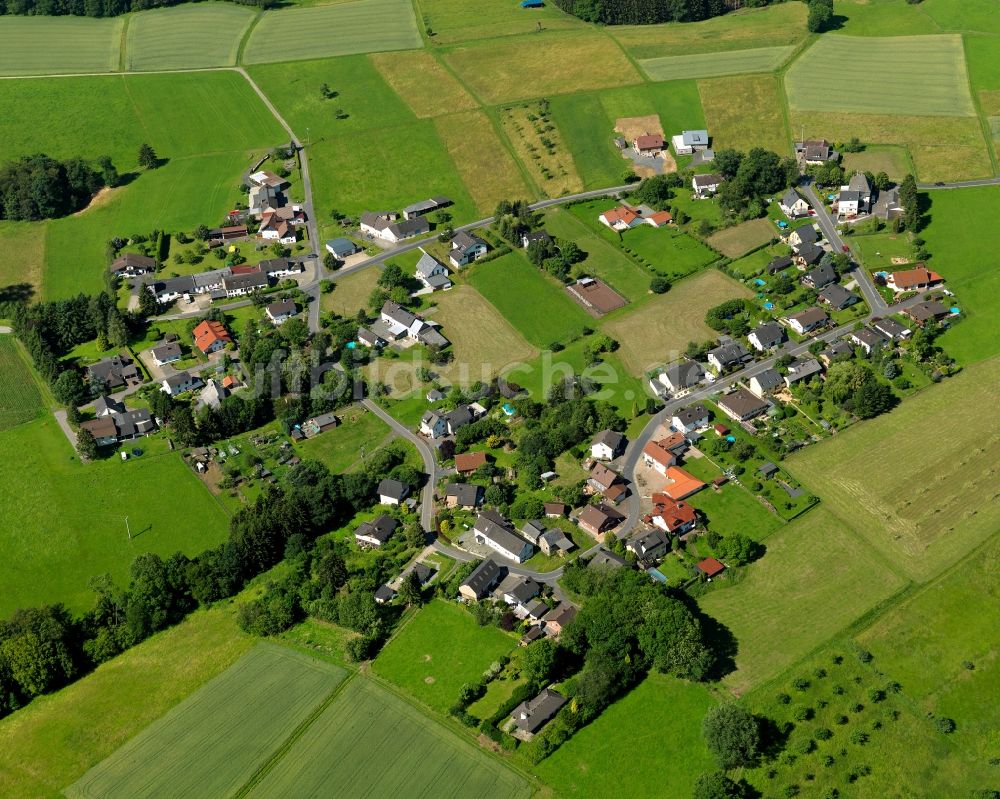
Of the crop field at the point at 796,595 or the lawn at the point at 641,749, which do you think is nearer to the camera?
the lawn at the point at 641,749

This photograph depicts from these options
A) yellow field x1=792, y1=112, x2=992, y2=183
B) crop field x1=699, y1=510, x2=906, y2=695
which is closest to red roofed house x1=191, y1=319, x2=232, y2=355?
crop field x1=699, y1=510, x2=906, y2=695

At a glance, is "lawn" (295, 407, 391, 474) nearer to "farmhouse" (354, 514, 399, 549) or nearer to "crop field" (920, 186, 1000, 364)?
"farmhouse" (354, 514, 399, 549)

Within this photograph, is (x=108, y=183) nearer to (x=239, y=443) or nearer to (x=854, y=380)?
(x=239, y=443)

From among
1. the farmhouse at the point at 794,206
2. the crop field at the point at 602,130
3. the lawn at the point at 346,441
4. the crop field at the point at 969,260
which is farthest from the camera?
the crop field at the point at 602,130

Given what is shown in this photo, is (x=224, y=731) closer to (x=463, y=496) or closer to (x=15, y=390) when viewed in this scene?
(x=463, y=496)

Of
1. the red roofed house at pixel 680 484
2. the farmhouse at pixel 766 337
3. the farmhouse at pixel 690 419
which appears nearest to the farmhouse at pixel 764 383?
the farmhouse at pixel 766 337

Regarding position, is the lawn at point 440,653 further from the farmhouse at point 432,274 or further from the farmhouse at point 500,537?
the farmhouse at point 432,274
